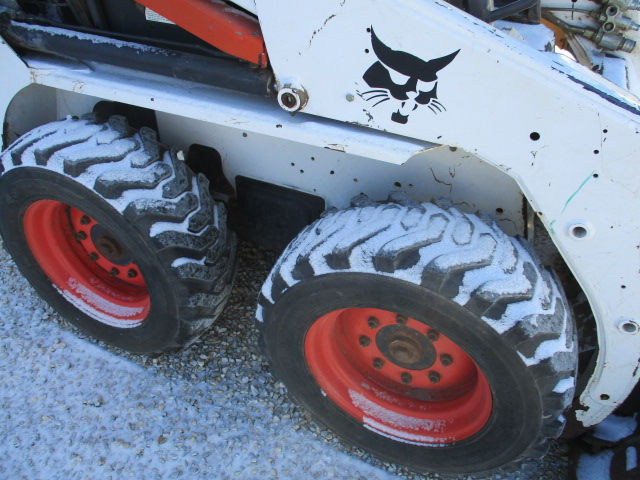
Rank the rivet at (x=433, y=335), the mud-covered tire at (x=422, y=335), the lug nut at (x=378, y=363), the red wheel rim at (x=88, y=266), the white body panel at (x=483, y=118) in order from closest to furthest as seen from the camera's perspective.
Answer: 1. the white body panel at (x=483, y=118)
2. the mud-covered tire at (x=422, y=335)
3. the rivet at (x=433, y=335)
4. the lug nut at (x=378, y=363)
5. the red wheel rim at (x=88, y=266)

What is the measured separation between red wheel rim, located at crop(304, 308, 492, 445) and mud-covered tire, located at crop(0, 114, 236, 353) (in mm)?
443

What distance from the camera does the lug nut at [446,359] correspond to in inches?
69.9

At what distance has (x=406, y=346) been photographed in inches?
70.1

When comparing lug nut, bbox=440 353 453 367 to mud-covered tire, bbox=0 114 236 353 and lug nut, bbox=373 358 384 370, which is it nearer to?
lug nut, bbox=373 358 384 370

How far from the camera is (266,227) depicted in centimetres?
220

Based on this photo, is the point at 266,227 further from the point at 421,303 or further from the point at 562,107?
the point at 562,107

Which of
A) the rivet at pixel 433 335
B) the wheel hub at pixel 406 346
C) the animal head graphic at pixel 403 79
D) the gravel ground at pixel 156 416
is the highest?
the animal head graphic at pixel 403 79

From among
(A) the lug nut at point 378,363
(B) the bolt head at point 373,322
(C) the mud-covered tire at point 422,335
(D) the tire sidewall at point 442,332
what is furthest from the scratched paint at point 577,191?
(A) the lug nut at point 378,363

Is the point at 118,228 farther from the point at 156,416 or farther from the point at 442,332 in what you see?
the point at 442,332

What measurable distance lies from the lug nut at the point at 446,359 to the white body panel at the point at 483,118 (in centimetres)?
40

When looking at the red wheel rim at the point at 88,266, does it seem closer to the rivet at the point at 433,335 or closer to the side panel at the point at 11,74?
the side panel at the point at 11,74

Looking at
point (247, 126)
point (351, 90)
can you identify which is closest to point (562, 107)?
point (351, 90)

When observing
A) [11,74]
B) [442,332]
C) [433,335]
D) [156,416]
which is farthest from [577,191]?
[11,74]

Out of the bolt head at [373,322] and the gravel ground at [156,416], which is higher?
the bolt head at [373,322]
